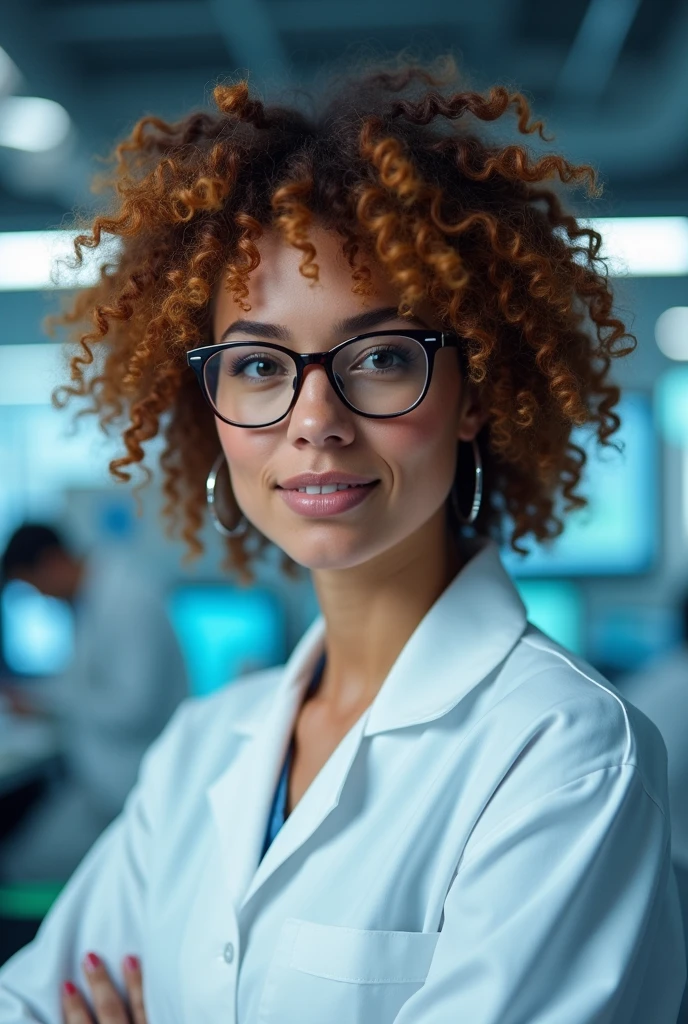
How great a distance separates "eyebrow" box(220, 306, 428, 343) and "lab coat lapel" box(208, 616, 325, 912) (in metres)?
0.59

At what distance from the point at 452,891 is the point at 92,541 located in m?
4.96

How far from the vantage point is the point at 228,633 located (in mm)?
5137

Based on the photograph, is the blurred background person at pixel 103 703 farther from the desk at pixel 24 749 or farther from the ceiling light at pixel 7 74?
the ceiling light at pixel 7 74

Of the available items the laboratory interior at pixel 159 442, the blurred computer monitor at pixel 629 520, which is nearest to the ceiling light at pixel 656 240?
the laboratory interior at pixel 159 442

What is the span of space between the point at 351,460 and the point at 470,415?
253mm

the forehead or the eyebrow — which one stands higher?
the forehead

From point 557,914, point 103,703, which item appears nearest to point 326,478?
point 557,914

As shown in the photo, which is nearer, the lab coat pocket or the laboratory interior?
the lab coat pocket

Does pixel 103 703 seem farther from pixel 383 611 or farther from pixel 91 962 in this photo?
pixel 383 611

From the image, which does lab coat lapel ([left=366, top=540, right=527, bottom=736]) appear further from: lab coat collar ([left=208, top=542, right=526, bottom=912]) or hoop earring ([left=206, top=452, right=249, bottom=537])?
hoop earring ([left=206, top=452, right=249, bottom=537])

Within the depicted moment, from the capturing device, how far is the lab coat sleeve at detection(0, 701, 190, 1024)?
1404mm

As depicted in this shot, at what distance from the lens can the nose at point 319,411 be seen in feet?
3.86

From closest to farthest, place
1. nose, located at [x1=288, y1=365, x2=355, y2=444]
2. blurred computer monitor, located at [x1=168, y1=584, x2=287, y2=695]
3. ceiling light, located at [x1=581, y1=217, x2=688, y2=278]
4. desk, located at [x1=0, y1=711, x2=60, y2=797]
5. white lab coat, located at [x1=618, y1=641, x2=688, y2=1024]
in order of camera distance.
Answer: nose, located at [x1=288, y1=365, x2=355, y2=444] < white lab coat, located at [x1=618, y1=641, x2=688, y2=1024] < desk, located at [x1=0, y1=711, x2=60, y2=797] < ceiling light, located at [x1=581, y1=217, x2=688, y2=278] < blurred computer monitor, located at [x1=168, y1=584, x2=287, y2=695]

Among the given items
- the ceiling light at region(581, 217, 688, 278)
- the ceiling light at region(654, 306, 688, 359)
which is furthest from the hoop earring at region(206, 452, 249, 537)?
the ceiling light at region(654, 306, 688, 359)
